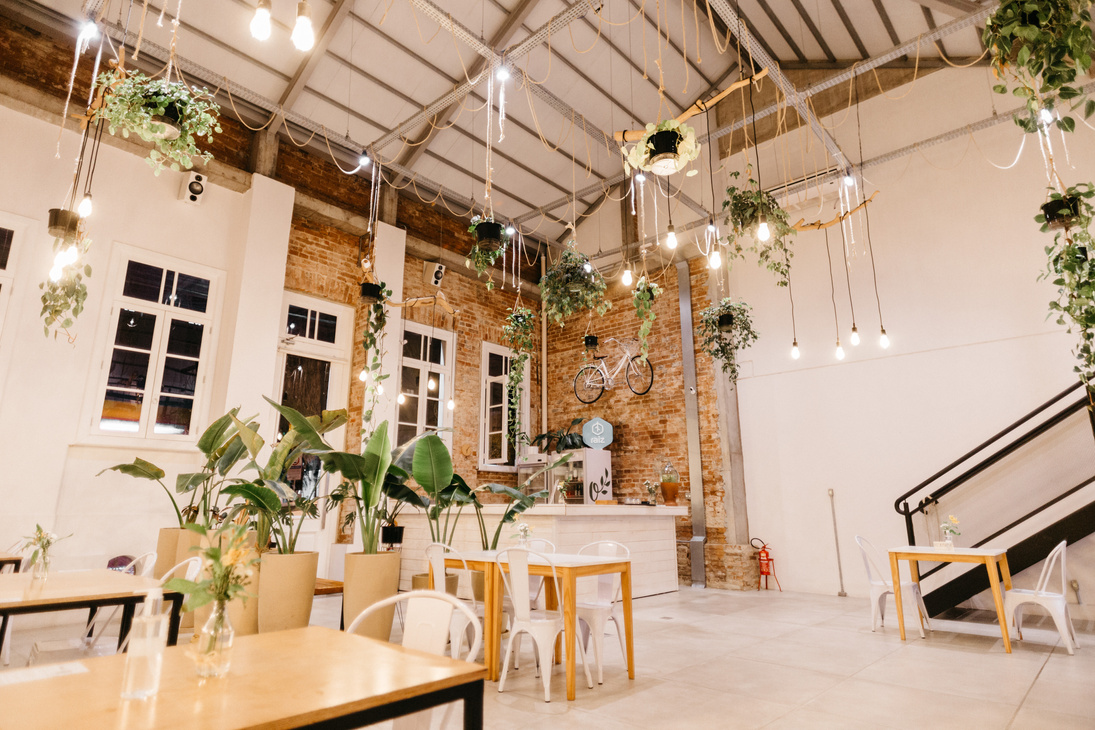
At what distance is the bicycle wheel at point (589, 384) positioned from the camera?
9945mm

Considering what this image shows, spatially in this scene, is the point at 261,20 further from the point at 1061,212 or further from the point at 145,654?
the point at 1061,212

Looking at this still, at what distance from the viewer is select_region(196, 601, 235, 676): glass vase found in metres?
1.41

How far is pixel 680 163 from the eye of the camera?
3500 mm

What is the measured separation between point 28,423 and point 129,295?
63.5 inches

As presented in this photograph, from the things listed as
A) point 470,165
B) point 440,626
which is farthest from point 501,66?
point 440,626

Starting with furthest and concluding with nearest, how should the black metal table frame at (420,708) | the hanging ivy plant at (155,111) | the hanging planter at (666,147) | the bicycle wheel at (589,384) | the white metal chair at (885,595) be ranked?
the bicycle wheel at (589,384) → the white metal chair at (885,595) → the hanging ivy plant at (155,111) → the hanging planter at (666,147) → the black metal table frame at (420,708)

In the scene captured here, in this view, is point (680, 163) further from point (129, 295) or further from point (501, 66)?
point (129, 295)

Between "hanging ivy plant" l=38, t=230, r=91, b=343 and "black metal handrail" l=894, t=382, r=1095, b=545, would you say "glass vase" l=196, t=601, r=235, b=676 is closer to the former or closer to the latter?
"hanging ivy plant" l=38, t=230, r=91, b=343

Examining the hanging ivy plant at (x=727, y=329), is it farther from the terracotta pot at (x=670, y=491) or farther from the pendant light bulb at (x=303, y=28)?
the pendant light bulb at (x=303, y=28)

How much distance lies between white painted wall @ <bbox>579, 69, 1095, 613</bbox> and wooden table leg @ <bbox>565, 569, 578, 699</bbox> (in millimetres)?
5290

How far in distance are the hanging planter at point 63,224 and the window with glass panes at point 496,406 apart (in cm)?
595

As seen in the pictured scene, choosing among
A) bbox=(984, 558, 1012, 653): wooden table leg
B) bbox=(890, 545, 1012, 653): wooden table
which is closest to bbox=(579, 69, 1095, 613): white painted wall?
bbox=(890, 545, 1012, 653): wooden table

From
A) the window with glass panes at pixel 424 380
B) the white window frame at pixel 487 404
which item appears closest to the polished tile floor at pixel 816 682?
the window with glass panes at pixel 424 380

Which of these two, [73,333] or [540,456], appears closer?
[73,333]
